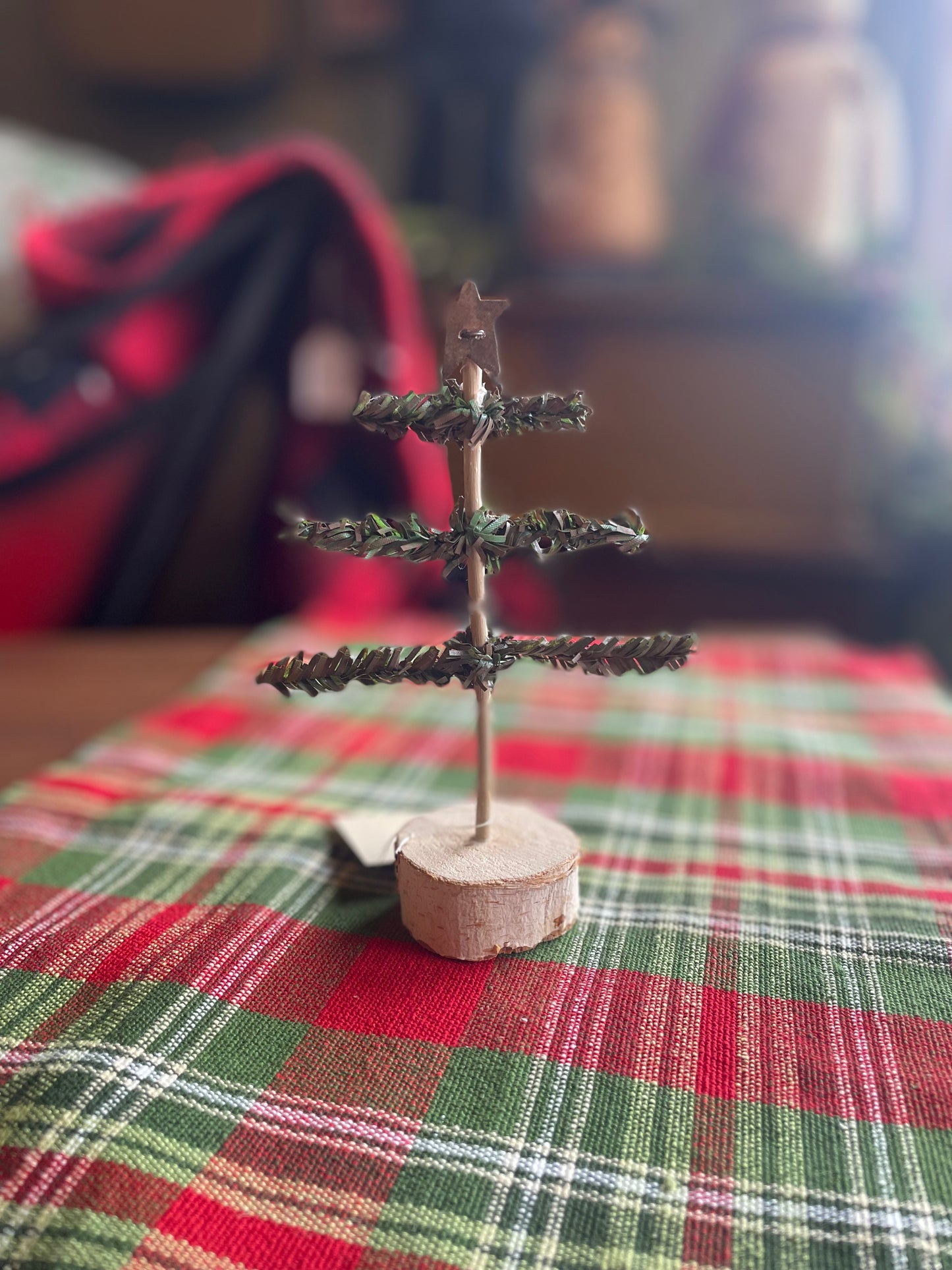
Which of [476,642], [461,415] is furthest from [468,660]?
[461,415]

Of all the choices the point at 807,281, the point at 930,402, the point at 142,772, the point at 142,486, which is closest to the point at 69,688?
the point at 142,772

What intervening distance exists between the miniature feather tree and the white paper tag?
7cm

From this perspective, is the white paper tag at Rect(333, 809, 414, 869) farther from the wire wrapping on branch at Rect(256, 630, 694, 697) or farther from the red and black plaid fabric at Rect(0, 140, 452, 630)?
the red and black plaid fabric at Rect(0, 140, 452, 630)

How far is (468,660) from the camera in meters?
0.48

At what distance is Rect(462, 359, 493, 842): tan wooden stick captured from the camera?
460 millimetres

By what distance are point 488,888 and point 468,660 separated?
11 centimetres

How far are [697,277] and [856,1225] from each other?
1513 mm

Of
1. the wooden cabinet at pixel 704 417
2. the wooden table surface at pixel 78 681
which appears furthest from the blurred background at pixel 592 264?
the wooden table surface at pixel 78 681

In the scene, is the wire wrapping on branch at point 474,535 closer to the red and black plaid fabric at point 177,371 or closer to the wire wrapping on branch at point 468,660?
the wire wrapping on branch at point 468,660

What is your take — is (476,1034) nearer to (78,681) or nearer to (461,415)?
(461,415)

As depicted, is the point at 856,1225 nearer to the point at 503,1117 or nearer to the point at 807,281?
the point at 503,1117

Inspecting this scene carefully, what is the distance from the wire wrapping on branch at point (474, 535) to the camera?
1.47ft

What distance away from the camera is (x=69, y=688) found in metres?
0.97

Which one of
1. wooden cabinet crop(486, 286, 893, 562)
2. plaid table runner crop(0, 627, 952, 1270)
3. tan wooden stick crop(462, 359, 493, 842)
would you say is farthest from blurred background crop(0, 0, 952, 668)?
tan wooden stick crop(462, 359, 493, 842)
